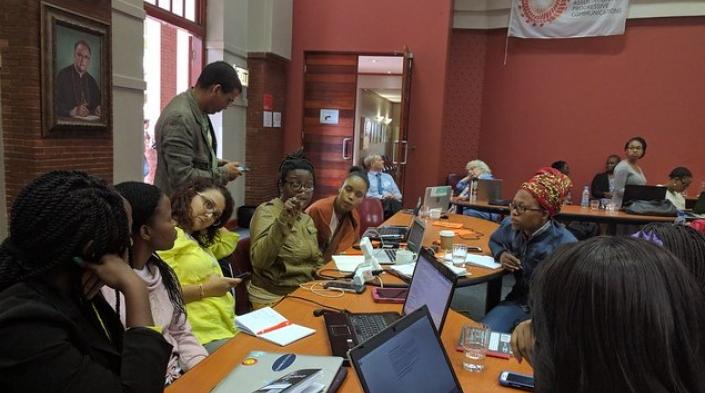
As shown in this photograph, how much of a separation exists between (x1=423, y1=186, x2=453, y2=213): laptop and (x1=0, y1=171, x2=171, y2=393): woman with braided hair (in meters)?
3.49

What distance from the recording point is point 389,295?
223cm

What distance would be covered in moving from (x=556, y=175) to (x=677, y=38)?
18.2 feet

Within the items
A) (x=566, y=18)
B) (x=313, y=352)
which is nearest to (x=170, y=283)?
(x=313, y=352)

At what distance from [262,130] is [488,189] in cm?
310

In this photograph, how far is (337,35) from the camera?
7.21 metres

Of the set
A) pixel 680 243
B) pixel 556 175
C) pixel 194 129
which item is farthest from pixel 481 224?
pixel 680 243

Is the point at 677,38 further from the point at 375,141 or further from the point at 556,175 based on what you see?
the point at 375,141

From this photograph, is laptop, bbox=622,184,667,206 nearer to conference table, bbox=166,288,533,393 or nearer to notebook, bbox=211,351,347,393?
conference table, bbox=166,288,533,393

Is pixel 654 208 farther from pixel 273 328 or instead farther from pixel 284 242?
pixel 273 328

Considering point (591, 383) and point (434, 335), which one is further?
point (434, 335)

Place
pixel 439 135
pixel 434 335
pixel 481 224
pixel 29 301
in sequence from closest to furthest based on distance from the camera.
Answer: pixel 29 301 → pixel 434 335 → pixel 481 224 → pixel 439 135

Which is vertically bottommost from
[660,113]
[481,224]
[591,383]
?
[481,224]

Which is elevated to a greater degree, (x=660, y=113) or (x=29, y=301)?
(x=660, y=113)

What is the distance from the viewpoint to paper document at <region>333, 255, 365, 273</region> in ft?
8.74
